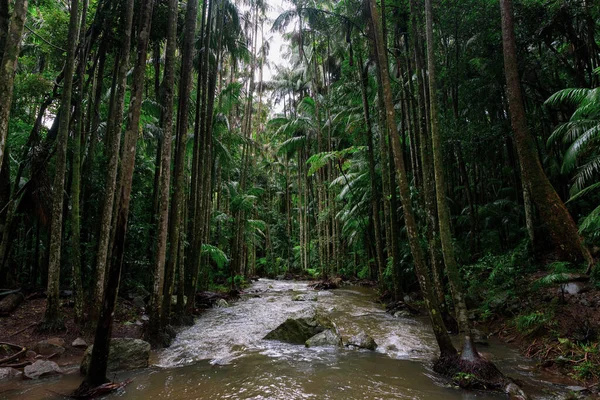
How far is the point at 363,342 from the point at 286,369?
208cm

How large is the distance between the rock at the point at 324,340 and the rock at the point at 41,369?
172 inches

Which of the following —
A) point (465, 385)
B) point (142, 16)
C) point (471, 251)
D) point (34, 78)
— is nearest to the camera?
point (465, 385)

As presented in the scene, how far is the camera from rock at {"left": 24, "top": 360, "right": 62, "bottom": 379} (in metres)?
5.00

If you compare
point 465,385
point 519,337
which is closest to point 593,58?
point 519,337

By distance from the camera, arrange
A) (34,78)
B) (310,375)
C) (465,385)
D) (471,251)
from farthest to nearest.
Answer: (471,251) → (34,78) → (310,375) → (465,385)

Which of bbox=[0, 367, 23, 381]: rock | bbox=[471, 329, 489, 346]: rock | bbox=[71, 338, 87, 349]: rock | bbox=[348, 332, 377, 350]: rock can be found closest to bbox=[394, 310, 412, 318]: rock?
bbox=[471, 329, 489, 346]: rock

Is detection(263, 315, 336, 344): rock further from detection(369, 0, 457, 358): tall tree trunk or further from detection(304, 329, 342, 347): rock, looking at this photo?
detection(369, 0, 457, 358): tall tree trunk

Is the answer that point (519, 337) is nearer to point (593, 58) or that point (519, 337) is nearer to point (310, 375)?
point (310, 375)

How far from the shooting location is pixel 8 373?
16.2ft

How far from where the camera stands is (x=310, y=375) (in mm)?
5059

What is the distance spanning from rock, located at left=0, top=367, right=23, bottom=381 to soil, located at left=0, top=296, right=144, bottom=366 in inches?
28.2

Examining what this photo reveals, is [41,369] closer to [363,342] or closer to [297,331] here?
[297,331]

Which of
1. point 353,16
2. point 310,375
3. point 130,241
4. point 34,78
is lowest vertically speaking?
point 310,375

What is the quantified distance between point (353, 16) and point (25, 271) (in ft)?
48.9
